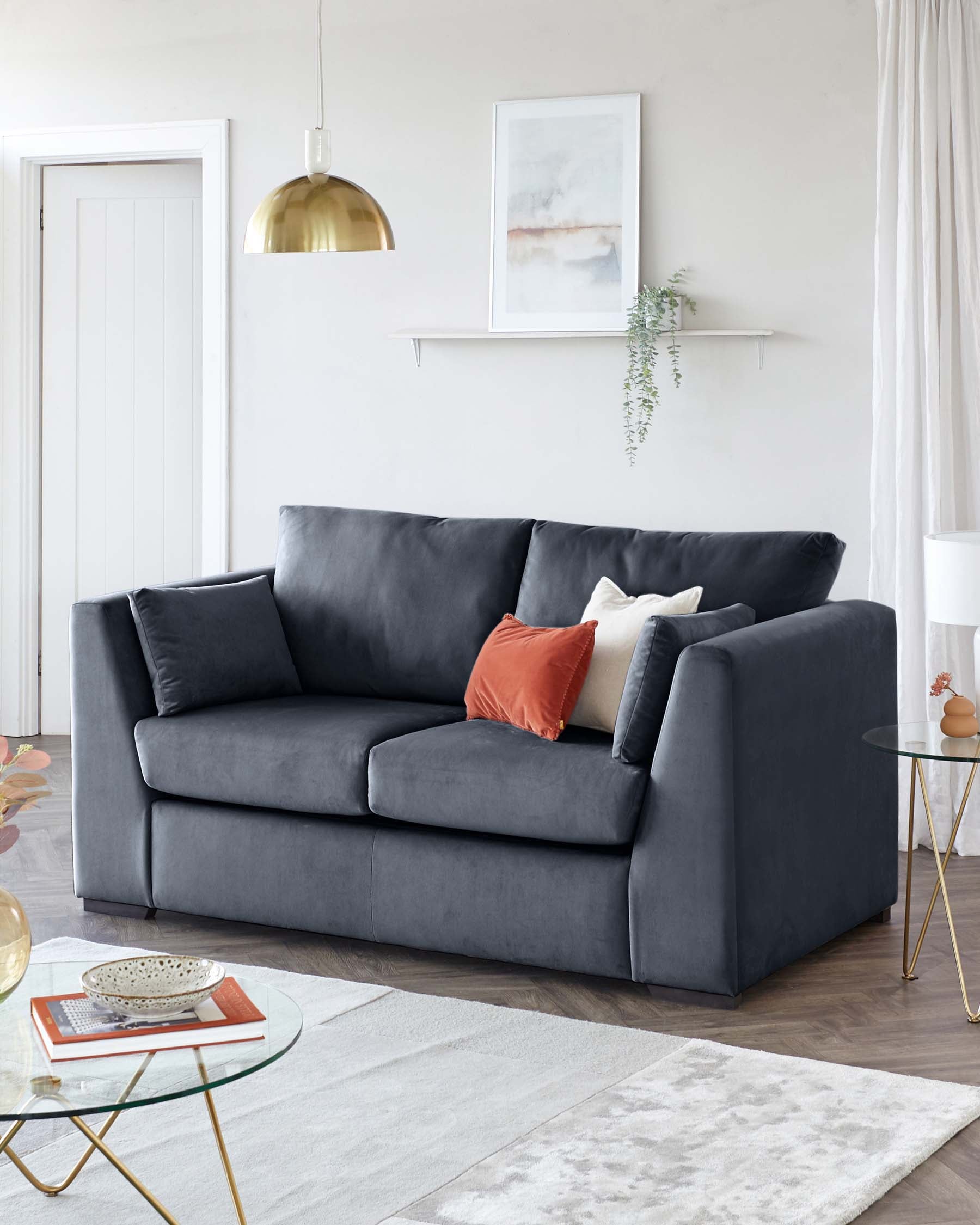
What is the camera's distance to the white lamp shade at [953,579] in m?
3.46

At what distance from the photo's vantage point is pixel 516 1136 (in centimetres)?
273

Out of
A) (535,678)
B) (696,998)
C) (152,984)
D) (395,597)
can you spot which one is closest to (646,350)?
(395,597)

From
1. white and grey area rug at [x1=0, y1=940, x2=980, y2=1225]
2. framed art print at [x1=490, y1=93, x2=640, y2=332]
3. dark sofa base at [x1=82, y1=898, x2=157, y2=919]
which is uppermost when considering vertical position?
framed art print at [x1=490, y1=93, x2=640, y2=332]

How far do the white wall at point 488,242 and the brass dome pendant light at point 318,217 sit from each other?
1.64m

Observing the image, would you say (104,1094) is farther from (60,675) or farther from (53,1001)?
(60,675)

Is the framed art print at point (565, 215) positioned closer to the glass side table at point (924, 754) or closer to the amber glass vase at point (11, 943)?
the glass side table at point (924, 754)

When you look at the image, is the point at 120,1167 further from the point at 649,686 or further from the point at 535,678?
the point at 535,678

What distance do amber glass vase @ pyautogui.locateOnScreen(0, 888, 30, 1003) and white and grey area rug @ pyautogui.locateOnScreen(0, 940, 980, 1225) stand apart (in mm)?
352

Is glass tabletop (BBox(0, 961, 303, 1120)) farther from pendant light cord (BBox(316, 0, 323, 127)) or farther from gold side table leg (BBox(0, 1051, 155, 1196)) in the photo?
pendant light cord (BBox(316, 0, 323, 127))

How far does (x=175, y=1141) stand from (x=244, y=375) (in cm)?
344

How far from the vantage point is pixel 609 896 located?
3.47m

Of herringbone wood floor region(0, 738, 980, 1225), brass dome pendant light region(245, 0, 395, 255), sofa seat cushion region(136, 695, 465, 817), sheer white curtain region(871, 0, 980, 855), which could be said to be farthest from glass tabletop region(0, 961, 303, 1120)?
sheer white curtain region(871, 0, 980, 855)

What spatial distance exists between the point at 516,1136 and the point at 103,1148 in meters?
0.83

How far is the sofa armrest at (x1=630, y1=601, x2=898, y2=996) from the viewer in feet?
10.9
